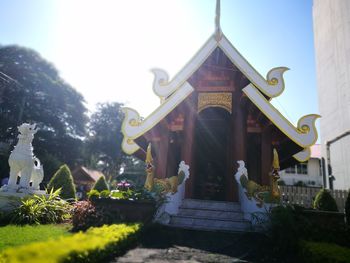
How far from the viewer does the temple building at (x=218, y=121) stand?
8570 mm

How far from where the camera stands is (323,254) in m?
4.10

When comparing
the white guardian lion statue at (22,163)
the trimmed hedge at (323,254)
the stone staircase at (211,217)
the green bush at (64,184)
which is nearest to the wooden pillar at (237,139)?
the stone staircase at (211,217)

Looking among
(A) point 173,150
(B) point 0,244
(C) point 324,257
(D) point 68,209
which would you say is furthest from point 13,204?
(C) point 324,257

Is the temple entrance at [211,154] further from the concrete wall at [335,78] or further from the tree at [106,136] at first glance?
the tree at [106,136]

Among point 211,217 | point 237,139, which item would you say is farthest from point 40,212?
point 237,139

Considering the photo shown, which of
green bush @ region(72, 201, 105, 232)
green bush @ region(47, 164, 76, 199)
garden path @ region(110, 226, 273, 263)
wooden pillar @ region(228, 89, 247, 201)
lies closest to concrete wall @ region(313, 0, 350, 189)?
wooden pillar @ region(228, 89, 247, 201)

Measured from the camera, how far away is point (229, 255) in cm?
473

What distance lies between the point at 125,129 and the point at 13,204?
398 cm

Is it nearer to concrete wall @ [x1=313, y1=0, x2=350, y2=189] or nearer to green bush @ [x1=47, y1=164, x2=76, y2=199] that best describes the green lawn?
green bush @ [x1=47, y1=164, x2=76, y2=199]

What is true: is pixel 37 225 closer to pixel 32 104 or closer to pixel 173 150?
pixel 173 150

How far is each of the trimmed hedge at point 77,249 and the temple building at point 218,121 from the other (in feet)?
14.6

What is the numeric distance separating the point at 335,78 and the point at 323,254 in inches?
726

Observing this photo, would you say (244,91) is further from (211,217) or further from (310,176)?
(310,176)

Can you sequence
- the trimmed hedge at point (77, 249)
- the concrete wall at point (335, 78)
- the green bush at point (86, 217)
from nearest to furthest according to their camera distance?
the trimmed hedge at point (77, 249) → the green bush at point (86, 217) → the concrete wall at point (335, 78)
